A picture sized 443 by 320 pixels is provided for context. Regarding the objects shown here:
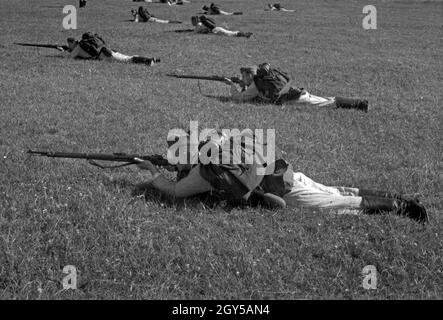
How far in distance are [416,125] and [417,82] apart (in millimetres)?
5873

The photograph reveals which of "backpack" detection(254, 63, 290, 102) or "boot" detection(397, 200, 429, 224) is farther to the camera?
"backpack" detection(254, 63, 290, 102)

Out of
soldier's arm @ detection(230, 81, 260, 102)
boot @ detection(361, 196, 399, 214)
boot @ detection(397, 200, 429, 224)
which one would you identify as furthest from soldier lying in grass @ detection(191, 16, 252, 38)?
boot @ detection(397, 200, 429, 224)

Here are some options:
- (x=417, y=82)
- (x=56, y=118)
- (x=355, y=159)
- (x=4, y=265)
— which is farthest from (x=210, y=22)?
(x=4, y=265)

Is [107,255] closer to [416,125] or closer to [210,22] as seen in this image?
[416,125]

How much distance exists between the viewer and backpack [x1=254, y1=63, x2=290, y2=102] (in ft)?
41.0

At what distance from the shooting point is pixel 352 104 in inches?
484

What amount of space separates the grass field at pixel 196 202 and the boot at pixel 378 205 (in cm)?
14
